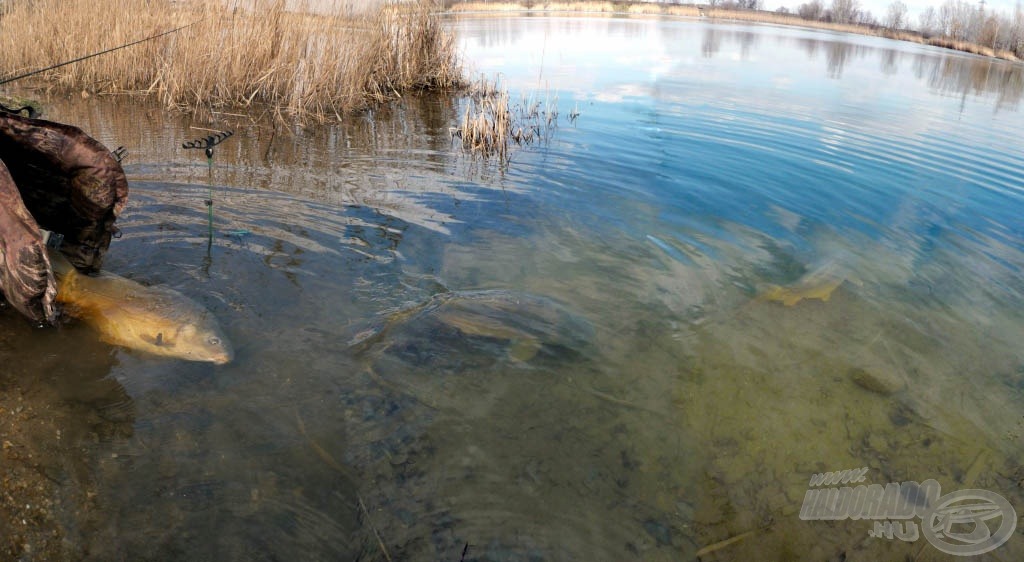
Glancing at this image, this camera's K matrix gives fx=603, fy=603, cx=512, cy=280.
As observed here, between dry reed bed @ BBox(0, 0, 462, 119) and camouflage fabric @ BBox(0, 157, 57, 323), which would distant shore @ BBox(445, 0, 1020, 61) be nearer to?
dry reed bed @ BBox(0, 0, 462, 119)

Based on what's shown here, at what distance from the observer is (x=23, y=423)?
3.06 m

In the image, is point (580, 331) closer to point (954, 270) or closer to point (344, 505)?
point (344, 505)

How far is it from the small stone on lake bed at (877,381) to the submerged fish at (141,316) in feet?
13.5

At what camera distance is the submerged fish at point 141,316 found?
365 centimetres

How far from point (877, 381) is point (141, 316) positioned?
4.79m

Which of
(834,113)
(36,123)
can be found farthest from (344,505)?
(834,113)

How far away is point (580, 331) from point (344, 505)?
216 centimetres

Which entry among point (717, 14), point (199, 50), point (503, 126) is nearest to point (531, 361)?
point (503, 126)

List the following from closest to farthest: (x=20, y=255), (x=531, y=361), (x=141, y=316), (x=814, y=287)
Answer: (x=20, y=255), (x=141, y=316), (x=531, y=361), (x=814, y=287)

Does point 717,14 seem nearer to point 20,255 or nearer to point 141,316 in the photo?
point 141,316

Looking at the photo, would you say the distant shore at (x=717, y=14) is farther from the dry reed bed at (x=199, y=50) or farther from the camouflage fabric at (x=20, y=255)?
the camouflage fabric at (x=20, y=255)

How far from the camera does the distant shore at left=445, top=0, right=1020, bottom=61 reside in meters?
38.0

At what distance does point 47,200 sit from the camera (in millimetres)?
3699

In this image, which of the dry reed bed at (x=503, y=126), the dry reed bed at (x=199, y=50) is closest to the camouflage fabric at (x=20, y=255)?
the dry reed bed at (x=503, y=126)
